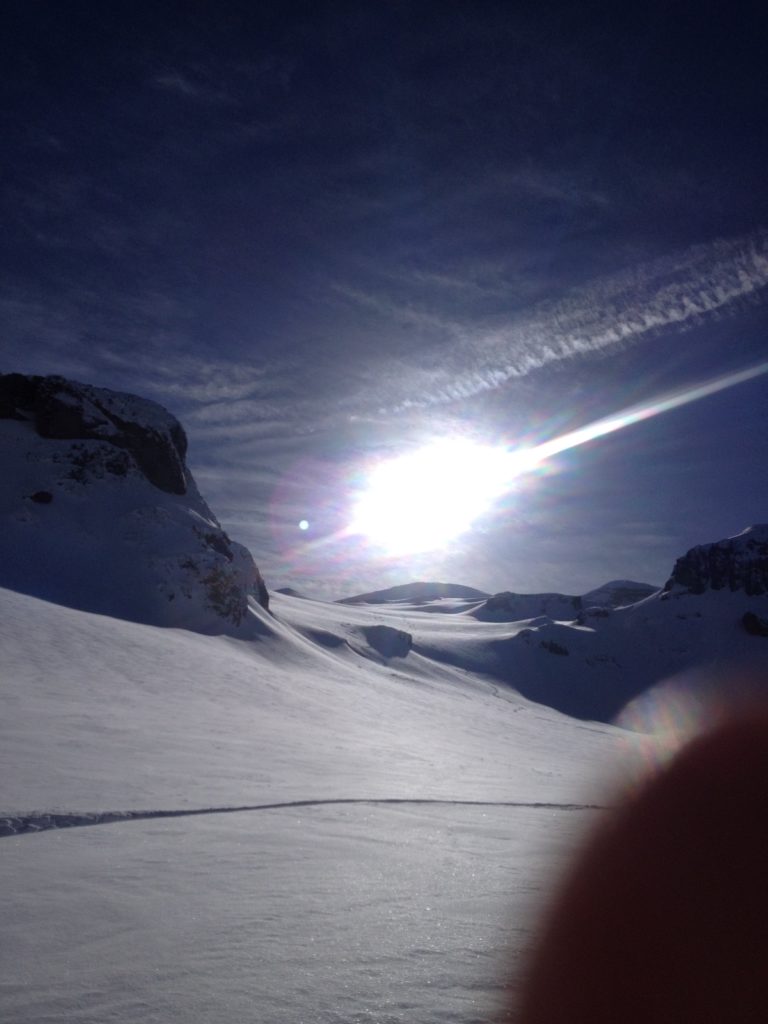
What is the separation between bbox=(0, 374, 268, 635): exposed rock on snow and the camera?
102 ft

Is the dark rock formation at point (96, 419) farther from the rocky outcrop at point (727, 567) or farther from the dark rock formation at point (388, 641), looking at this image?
the rocky outcrop at point (727, 567)

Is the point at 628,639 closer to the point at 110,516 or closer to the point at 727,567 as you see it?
the point at 727,567

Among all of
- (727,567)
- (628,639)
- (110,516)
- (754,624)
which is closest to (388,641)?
(110,516)

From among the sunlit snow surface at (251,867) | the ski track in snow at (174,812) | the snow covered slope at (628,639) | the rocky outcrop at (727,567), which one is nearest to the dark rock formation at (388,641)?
the snow covered slope at (628,639)

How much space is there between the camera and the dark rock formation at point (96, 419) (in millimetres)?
40656

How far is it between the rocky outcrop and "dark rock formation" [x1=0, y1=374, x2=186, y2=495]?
321ft

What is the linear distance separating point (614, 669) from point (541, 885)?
8752 centimetres

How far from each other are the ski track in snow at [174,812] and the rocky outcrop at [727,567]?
114 metres

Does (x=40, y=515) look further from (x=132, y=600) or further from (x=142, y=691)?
(x=142, y=691)

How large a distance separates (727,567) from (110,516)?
11033 centimetres

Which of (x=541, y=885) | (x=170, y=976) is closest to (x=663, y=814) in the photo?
(x=541, y=885)

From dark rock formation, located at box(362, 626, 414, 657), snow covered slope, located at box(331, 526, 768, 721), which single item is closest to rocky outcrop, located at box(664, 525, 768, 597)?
snow covered slope, located at box(331, 526, 768, 721)

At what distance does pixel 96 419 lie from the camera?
1644 inches

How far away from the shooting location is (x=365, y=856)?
Result: 6184 mm
